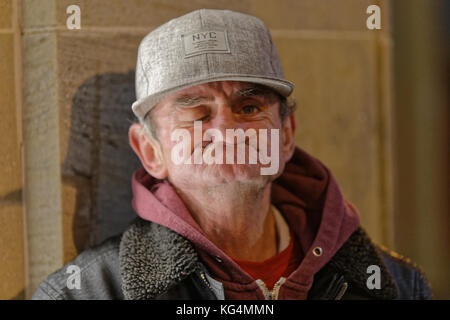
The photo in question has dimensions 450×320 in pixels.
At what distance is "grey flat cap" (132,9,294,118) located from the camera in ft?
3.23

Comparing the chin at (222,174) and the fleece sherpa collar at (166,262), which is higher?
the chin at (222,174)

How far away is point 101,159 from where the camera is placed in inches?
48.3

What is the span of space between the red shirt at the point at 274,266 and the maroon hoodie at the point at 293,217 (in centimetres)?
2

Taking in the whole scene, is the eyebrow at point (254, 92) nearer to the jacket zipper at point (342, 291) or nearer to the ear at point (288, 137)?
the ear at point (288, 137)

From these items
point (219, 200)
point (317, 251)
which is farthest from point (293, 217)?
point (219, 200)

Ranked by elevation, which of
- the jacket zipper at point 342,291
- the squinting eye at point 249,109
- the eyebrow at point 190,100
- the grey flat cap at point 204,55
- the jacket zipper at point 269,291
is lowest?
the jacket zipper at point 342,291

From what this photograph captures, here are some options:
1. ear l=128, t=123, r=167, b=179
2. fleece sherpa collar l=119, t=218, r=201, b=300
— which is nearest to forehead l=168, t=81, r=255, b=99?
ear l=128, t=123, r=167, b=179

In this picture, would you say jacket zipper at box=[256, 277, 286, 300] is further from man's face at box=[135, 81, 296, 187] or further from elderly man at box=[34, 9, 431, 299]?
man's face at box=[135, 81, 296, 187]

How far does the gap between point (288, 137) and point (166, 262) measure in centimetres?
39

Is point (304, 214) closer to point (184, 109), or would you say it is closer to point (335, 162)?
point (335, 162)

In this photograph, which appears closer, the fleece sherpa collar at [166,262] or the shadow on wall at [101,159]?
the fleece sherpa collar at [166,262]

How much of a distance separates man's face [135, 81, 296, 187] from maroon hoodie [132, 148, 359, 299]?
3.7 inches

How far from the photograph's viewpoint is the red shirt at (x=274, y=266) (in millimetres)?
1093

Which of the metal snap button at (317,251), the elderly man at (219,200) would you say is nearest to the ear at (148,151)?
the elderly man at (219,200)
